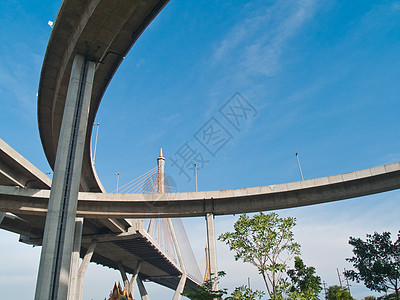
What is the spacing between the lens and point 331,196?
27844 mm

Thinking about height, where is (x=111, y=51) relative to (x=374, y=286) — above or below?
above

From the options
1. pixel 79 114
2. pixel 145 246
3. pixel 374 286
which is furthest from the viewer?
pixel 145 246

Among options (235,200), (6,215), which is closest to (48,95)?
(235,200)

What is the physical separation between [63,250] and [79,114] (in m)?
8.45

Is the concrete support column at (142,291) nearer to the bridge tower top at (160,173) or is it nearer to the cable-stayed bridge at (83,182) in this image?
the bridge tower top at (160,173)

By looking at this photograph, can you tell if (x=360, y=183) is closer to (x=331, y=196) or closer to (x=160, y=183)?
(x=331, y=196)

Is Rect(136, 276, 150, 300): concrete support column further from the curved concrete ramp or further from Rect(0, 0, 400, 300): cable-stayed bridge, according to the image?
the curved concrete ramp

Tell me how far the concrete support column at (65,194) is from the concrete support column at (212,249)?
1173 centimetres

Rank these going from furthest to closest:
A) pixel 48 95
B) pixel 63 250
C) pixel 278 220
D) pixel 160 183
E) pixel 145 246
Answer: pixel 160 183
pixel 145 246
pixel 278 220
pixel 48 95
pixel 63 250

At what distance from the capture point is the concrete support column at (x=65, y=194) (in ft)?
57.5

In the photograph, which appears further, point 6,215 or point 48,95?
point 6,215

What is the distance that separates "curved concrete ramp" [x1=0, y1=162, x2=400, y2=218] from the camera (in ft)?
88.5

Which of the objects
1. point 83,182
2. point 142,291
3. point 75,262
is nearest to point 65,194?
point 83,182

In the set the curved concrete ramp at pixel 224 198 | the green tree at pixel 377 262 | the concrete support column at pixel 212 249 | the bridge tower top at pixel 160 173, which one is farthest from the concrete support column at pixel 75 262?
the green tree at pixel 377 262
